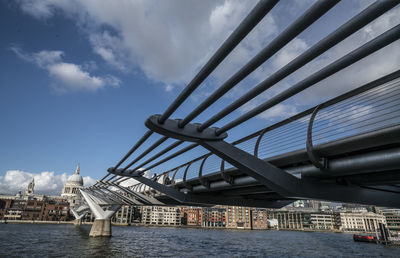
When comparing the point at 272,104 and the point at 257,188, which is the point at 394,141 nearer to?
the point at 272,104

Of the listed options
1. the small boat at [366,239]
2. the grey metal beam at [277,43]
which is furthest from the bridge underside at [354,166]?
the small boat at [366,239]

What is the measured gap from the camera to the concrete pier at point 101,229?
164 feet

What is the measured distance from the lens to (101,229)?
50.3 metres

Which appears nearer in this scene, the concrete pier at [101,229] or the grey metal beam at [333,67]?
the grey metal beam at [333,67]

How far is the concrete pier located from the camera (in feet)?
164

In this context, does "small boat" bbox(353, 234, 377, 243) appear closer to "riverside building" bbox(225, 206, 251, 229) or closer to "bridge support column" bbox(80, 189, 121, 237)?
"bridge support column" bbox(80, 189, 121, 237)

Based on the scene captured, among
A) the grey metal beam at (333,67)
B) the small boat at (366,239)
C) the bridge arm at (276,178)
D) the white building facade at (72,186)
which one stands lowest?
the small boat at (366,239)

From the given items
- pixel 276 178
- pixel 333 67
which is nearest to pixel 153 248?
pixel 276 178

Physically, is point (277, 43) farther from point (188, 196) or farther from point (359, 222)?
point (359, 222)

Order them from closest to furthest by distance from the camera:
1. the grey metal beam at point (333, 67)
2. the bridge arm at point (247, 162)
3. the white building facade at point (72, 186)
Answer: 1. the grey metal beam at point (333, 67)
2. the bridge arm at point (247, 162)
3. the white building facade at point (72, 186)

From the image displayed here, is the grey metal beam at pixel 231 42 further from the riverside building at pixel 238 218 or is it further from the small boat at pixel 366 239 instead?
the riverside building at pixel 238 218

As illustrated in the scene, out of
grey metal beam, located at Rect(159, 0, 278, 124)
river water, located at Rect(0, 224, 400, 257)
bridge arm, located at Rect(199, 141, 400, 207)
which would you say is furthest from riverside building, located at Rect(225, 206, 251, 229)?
grey metal beam, located at Rect(159, 0, 278, 124)

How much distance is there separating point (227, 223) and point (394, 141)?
168 metres

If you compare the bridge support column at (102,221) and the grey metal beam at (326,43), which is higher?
the grey metal beam at (326,43)
